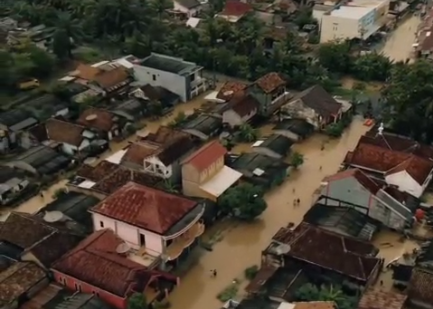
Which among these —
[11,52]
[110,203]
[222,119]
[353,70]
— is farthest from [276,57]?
[110,203]

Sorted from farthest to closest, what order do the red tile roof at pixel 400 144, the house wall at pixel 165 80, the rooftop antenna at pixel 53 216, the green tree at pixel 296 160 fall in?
the house wall at pixel 165 80, the green tree at pixel 296 160, the red tile roof at pixel 400 144, the rooftop antenna at pixel 53 216

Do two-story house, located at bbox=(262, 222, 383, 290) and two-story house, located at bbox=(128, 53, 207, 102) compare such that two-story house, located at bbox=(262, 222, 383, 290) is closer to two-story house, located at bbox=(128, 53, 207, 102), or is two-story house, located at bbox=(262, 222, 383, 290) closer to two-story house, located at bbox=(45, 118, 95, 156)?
two-story house, located at bbox=(45, 118, 95, 156)

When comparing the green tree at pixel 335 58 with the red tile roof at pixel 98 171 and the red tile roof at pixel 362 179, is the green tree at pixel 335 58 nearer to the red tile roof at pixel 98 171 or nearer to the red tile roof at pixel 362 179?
the red tile roof at pixel 362 179

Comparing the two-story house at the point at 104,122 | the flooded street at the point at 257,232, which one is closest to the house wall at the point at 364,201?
the flooded street at the point at 257,232

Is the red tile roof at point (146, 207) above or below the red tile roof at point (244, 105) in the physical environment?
above

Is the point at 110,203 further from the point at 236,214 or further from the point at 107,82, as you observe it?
the point at 107,82

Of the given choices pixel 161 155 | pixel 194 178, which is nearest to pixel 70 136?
pixel 161 155

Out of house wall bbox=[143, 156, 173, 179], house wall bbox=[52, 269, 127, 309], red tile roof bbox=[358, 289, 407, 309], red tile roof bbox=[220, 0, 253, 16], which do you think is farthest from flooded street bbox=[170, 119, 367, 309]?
red tile roof bbox=[220, 0, 253, 16]
